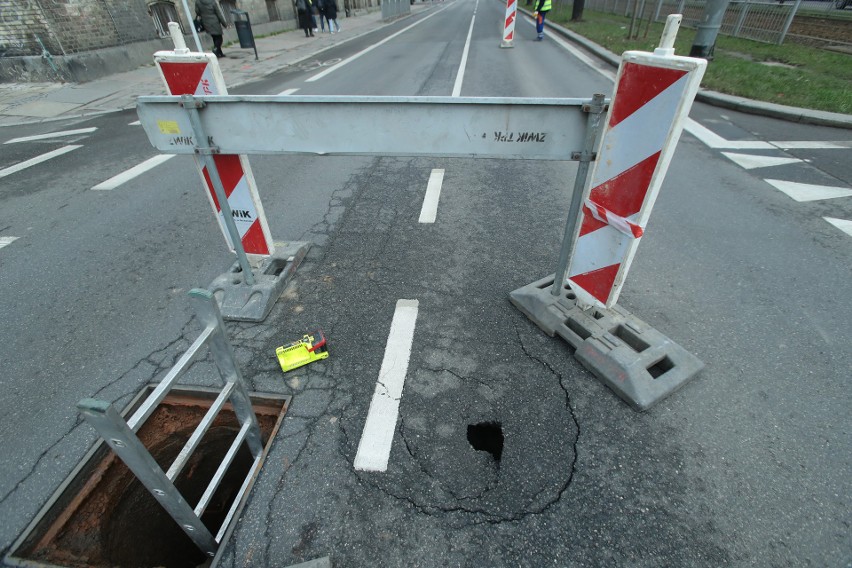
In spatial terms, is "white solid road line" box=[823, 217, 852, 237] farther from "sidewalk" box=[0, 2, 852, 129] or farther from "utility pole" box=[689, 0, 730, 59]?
"utility pole" box=[689, 0, 730, 59]

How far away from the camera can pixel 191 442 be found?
69.2 inches

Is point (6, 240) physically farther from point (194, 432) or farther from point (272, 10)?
point (272, 10)

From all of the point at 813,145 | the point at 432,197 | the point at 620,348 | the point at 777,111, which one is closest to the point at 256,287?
the point at 432,197

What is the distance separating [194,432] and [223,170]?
6.88 ft

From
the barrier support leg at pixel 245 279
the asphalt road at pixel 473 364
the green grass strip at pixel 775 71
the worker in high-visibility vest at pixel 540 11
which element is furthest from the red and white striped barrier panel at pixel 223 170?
the worker in high-visibility vest at pixel 540 11

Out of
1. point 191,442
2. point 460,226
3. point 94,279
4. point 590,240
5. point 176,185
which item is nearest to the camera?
Answer: point 191,442

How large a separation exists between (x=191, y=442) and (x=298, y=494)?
0.67 m

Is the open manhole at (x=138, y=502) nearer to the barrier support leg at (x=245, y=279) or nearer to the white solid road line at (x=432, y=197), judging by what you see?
the barrier support leg at (x=245, y=279)

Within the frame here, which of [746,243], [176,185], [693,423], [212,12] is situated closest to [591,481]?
[693,423]

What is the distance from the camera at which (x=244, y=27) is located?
1470 cm

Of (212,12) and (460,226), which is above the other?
(212,12)

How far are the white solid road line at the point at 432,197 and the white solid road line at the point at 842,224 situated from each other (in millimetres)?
4197

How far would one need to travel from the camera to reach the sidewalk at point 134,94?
7.70 metres

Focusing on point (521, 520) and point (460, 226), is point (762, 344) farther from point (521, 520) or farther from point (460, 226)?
point (460, 226)
